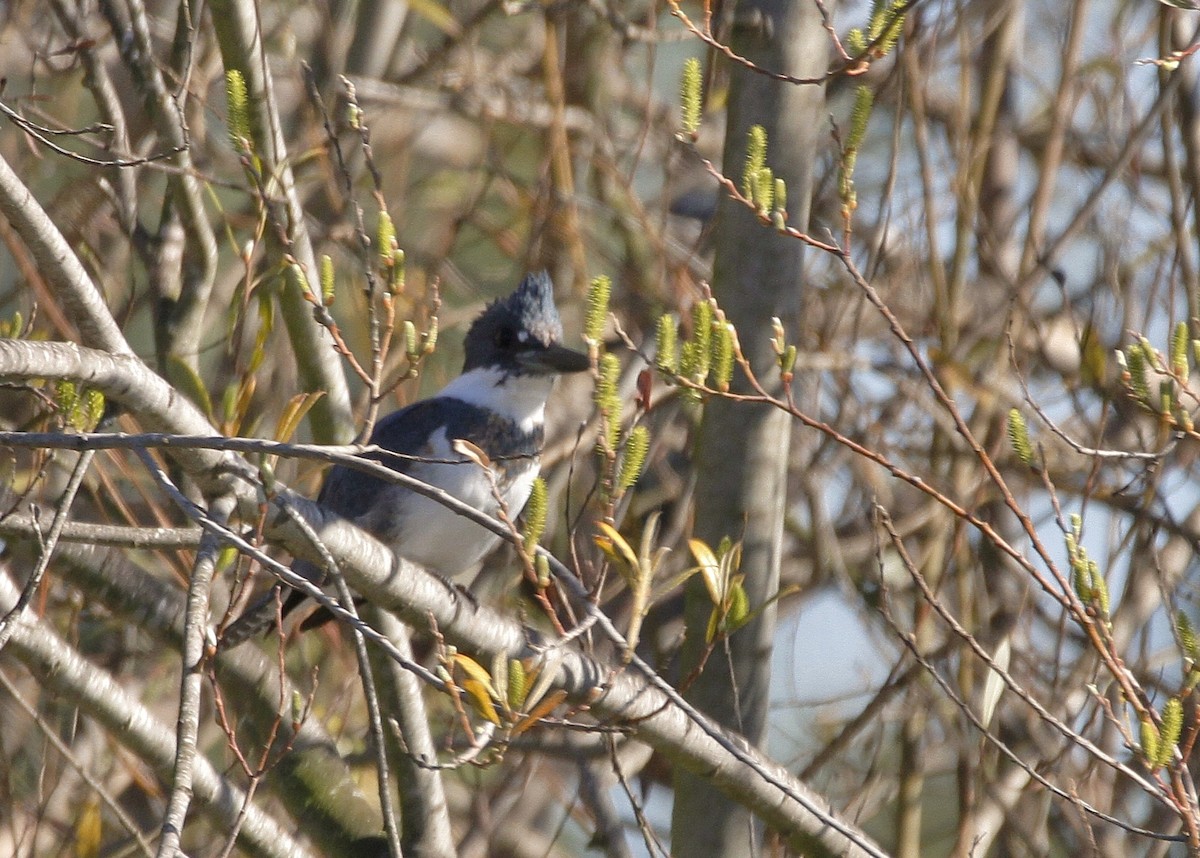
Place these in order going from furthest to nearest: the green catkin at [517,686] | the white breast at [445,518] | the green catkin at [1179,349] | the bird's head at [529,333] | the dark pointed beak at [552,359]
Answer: the bird's head at [529,333] < the dark pointed beak at [552,359] < the white breast at [445,518] < the green catkin at [1179,349] < the green catkin at [517,686]

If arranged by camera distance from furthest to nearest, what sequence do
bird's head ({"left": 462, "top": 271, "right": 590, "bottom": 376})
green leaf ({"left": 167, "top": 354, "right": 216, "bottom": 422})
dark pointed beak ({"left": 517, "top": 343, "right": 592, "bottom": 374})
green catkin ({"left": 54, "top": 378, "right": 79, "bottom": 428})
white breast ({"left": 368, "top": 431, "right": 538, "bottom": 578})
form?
bird's head ({"left": 462, "top": 271, "right": 590, "bottom": 376}) < dark pointed beak ({"left": 517, "top": 343, "right": 592, "bottom": 374}) < white breast ({"left": 368, "top": 431, "right": 538, "bottom": 578}) < green leaf ({"left": 167, "top": 354, "right": 216, "bottom": 422}) < green catkin ({"left": 54, "top": 378, "right": 79, "bottom": 428})

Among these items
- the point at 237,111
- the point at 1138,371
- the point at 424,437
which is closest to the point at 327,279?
the point at 237,111

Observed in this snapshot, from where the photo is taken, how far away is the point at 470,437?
3.07 meters

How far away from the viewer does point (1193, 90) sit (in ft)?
9.96

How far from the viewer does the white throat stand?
321 cm

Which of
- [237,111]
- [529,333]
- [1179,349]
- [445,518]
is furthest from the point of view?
[529,333]

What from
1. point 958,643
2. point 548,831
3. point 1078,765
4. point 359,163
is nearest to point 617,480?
point 958,643

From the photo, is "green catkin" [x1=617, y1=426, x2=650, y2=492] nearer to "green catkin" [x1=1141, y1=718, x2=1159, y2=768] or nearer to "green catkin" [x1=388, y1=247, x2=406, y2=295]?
"green catkin" [x1=388, y1=247, x2=406, y2=295]

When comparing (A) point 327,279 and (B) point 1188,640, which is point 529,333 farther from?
(B) point 1188,640

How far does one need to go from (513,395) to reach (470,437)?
7.6 inches

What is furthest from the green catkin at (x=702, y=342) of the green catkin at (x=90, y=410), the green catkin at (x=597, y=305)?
the green catkin at (x=90, y=410)

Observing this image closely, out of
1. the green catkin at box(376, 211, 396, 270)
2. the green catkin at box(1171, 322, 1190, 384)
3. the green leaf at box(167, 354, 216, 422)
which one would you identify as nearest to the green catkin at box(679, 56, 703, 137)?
the green catkin at box(376, 211, 396, 270)

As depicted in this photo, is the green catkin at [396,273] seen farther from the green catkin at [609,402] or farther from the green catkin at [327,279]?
the green catkin at [609,402]

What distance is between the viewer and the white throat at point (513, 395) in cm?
321
